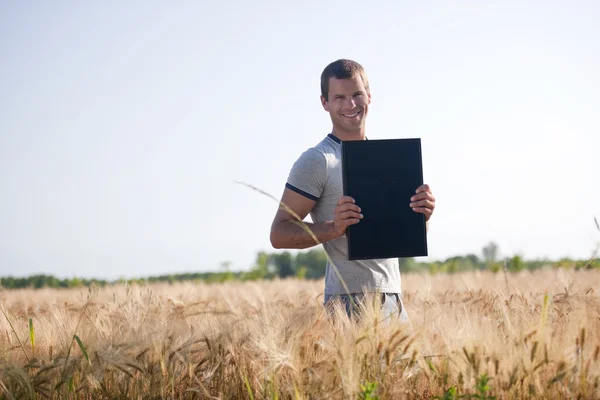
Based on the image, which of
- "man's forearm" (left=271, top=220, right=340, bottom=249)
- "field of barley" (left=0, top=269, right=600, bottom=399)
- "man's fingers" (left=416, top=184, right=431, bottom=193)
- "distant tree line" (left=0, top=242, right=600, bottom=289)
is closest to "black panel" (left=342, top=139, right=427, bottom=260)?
"man's fingers" (left=416, top=184, right=431, bottom=193)

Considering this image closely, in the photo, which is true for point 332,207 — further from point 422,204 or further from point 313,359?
point 313,359

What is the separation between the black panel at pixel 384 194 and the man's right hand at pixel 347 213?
5cm

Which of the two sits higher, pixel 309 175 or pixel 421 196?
pixel 309 175

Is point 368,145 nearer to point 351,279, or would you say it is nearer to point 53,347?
point 351,279

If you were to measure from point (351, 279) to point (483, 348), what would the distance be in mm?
1112

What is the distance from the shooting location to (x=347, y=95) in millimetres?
3283

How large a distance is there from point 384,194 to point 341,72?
2.69ft

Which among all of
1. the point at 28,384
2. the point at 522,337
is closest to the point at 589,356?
the point at 522,337

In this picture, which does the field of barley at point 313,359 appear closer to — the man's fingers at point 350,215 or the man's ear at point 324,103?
the man's fingers at point 350,215

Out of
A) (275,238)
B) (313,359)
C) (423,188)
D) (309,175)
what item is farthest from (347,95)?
(313,359)

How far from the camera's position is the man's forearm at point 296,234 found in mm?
2926

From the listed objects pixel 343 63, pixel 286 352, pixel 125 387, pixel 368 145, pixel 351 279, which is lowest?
pixel 125 387

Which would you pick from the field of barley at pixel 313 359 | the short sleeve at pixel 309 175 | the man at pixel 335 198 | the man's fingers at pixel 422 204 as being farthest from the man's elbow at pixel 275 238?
the man's fingers at pixel 422 204

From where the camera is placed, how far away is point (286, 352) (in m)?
2.30
